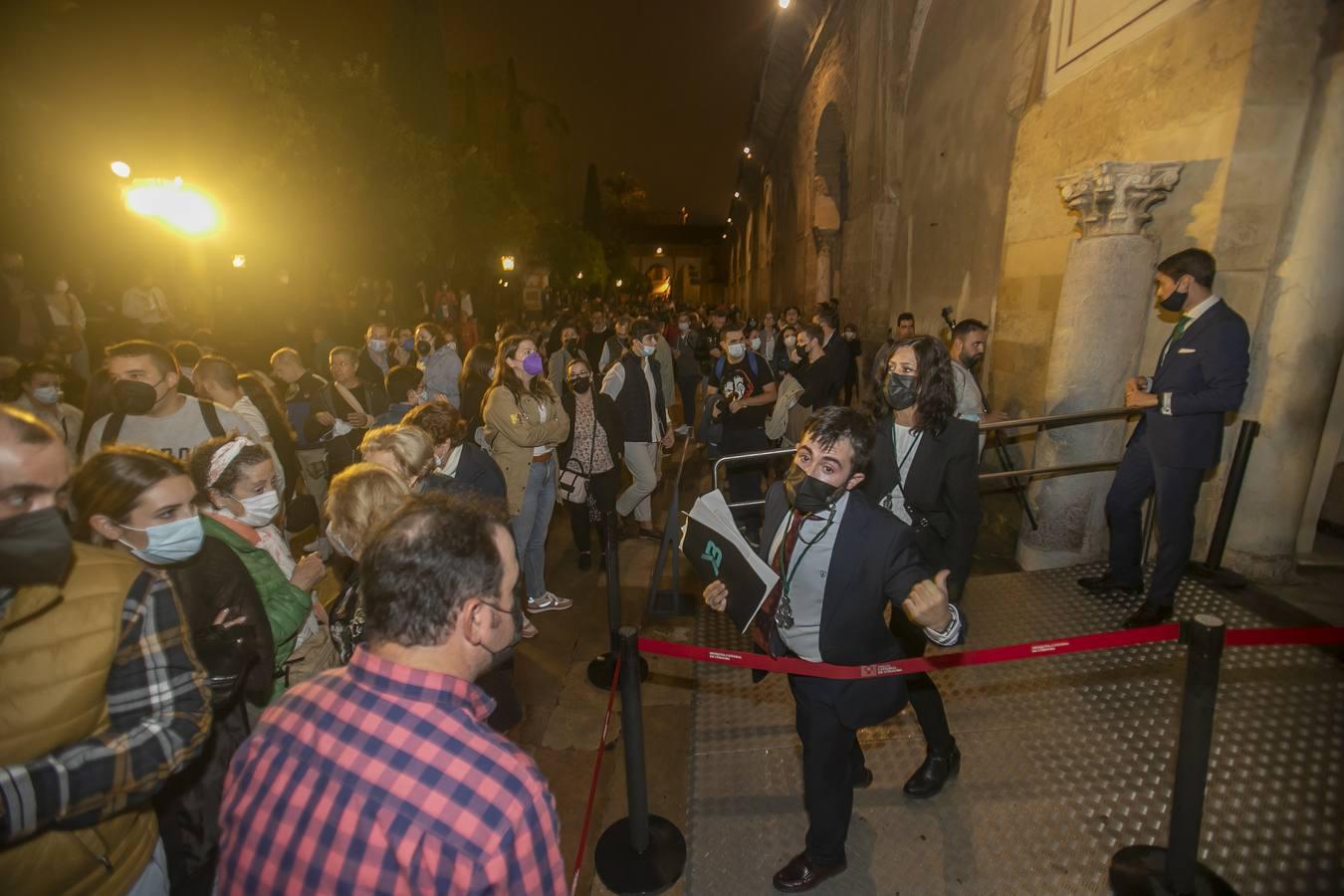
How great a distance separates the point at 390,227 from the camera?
1844 centimetres

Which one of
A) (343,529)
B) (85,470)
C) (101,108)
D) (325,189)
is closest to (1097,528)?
(343,529)

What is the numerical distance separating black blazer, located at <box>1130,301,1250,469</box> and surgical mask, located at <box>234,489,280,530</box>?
16.0 ft

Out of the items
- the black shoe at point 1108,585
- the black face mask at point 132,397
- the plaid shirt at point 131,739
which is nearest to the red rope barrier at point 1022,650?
the plaid shirt at point 131,739

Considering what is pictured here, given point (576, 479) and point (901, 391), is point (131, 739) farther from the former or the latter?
point (576, 479)

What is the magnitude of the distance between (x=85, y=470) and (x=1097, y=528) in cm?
617

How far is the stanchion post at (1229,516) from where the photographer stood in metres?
4.21

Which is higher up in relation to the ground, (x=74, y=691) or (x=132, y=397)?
(x=132, y=397)

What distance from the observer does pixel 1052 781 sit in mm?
3096

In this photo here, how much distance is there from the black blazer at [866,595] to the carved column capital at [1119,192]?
143 inches

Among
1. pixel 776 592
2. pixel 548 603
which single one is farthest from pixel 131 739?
pixel 548 603

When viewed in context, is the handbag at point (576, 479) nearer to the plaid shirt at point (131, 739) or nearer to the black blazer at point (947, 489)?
the black blazer at point (947, 489)

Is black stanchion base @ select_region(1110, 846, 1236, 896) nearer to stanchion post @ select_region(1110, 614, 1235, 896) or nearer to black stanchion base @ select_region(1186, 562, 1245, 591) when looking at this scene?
stanchion post @ select_region(1110, 614, 1235, 896)

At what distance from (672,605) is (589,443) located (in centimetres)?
163

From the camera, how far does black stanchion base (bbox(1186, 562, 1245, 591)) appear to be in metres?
4.41
